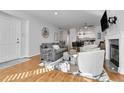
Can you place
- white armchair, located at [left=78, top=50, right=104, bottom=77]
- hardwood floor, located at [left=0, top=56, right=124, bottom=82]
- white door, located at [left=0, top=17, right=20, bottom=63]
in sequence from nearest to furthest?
hardwood floor, located at [left=0, top=56, right=124, bottom=82]
white armchair, located at [left=78, top=50, right=104, bottom=77]
white door, located at [left=0, top=17, right=20, bottom=63]

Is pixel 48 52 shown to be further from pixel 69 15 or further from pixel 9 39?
pixel 69 15

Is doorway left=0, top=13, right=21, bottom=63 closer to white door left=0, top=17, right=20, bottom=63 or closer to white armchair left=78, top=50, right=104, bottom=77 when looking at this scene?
white door left=0, top=17, right=20, bottom=63

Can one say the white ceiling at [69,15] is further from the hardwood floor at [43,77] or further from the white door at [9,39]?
the hardwood floor at [43,77]

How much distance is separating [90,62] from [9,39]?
3421 mm

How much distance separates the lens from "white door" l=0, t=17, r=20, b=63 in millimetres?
4461

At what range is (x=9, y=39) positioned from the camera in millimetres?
4812

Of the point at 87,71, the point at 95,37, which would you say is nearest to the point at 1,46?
→ the point at 87,71

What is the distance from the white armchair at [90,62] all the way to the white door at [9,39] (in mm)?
3053

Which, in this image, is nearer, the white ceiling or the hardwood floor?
the hardwood floor

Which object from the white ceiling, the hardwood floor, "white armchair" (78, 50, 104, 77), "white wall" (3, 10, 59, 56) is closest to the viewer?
the hardwood floor

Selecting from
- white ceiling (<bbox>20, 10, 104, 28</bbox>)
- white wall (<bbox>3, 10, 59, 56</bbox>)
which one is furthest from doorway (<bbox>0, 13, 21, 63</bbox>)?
white ceiling (<bbox>20, 10, 104, 28</bbox>)

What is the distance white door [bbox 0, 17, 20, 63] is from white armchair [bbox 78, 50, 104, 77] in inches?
120
